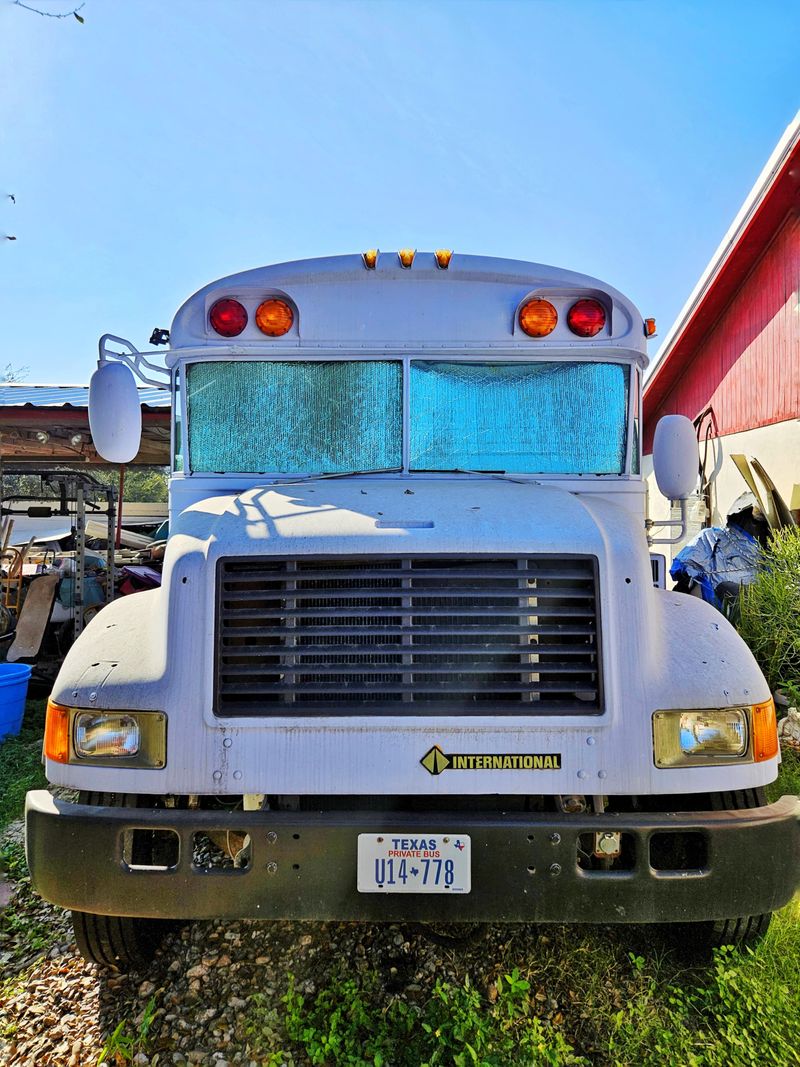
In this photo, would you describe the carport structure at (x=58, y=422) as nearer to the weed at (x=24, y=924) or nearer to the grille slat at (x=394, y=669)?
the weed at (x=24, y=924)

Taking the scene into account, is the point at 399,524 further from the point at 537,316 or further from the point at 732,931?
the point at 732,931

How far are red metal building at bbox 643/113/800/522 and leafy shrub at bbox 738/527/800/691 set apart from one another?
7.86 ft

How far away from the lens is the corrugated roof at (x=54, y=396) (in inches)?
357

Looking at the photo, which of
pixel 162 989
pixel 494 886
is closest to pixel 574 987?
pixel 494 886

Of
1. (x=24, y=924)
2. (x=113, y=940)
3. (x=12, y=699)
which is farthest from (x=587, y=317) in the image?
(x=12, y=699)

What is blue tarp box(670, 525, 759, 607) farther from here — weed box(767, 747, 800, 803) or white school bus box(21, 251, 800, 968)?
white school bus box(21, 251, 800, 968)

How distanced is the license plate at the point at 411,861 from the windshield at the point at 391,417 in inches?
62.6

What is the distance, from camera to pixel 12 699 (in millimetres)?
5539

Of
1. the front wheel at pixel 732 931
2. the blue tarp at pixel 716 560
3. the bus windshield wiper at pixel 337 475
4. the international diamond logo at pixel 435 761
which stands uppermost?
the bus windshield wiper at pixel 337 475

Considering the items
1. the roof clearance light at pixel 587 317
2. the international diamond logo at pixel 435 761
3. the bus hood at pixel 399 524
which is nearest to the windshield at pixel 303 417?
the bus hood at pixel 399 524

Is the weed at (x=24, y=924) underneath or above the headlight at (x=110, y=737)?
underneath

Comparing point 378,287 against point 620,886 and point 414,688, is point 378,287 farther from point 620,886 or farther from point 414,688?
point 620,886

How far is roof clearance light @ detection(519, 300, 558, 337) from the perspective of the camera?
3.10 meters

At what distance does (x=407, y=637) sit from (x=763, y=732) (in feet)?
4.09
